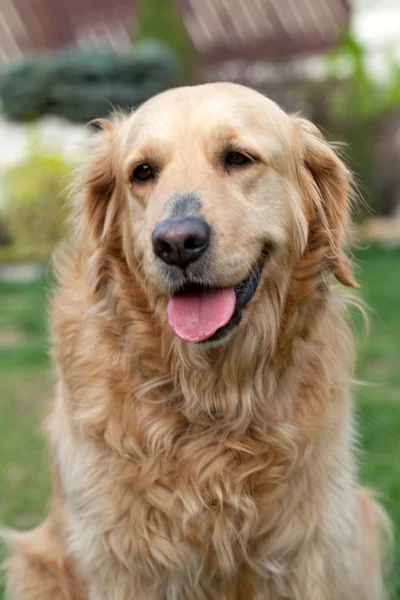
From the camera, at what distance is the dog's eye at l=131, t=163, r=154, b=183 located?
2848mm

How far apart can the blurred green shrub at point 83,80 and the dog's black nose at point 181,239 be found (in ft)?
34.9

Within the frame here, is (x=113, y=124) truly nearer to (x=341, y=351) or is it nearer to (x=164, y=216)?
(x=164, y=216)

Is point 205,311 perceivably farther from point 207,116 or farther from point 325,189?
point 325,189

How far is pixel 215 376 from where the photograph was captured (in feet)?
9.59

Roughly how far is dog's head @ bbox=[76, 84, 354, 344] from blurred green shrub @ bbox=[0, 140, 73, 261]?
8436mm

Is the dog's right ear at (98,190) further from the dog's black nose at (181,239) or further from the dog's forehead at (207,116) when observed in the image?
the dog's black nose at (181,239)

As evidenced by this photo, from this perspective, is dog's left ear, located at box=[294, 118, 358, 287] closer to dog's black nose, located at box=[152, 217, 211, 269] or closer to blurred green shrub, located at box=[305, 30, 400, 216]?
dog's black nose, located at box=[152, 217, 211, 269]

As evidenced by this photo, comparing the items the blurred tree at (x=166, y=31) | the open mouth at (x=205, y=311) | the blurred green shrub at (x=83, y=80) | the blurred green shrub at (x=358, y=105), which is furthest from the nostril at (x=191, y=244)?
the blurred tree at (x=166, y=31)

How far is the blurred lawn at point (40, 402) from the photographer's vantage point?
4539 millimetres

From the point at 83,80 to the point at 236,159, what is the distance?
428 inches

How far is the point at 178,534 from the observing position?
9.11ft

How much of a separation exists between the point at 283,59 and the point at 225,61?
146 cm

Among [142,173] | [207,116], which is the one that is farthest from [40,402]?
[207,116]

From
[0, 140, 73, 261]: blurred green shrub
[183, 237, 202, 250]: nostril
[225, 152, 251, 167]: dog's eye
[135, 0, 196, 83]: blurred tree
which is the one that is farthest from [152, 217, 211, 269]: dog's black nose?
[135, 0, 196, 83]: blurred tree
